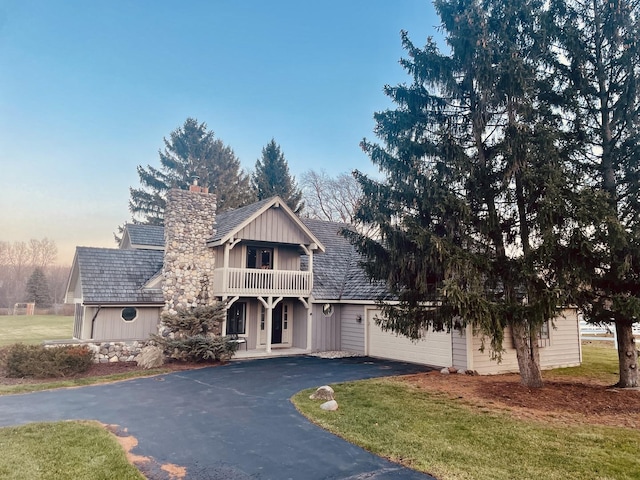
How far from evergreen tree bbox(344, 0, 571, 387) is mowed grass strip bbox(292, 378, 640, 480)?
2125 mm

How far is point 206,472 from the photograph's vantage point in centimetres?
518

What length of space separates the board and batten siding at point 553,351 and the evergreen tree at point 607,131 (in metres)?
3.42

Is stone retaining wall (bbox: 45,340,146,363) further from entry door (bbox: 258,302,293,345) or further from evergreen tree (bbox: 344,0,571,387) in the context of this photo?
evergreen tree (bbox: 344,0,571,387)

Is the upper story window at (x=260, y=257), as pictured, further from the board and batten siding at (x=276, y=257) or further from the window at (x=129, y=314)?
the window at (x=129, y=314)

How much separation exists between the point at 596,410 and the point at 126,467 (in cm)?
861

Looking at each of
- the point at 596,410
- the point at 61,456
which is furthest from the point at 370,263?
the point at 61,456

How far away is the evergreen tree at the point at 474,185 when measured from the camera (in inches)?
352

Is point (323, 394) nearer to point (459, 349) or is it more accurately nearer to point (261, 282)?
point (459, 349)

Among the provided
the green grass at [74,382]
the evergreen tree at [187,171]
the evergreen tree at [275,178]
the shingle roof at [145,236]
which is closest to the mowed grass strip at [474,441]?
the green grass at [74,382]

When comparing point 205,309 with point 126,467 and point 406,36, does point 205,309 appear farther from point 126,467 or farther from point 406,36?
point 406,36

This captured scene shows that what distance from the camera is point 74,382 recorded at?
11227 millimetres

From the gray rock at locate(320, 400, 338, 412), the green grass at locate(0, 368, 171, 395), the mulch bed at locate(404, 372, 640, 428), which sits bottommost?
the green grass at locate(0, 368, 171, 395)

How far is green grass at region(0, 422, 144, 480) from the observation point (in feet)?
16.5

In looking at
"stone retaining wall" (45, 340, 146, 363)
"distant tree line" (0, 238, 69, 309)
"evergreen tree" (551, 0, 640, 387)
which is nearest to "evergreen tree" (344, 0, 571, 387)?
"evergreen tree" (551, 0, 640, 387)
